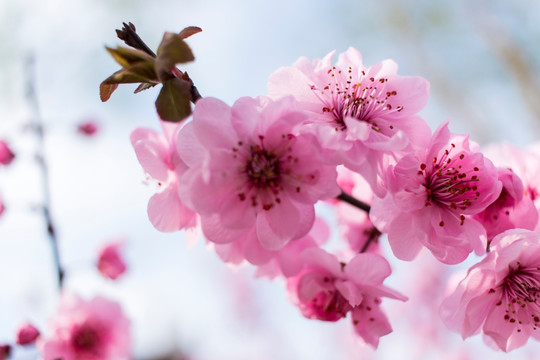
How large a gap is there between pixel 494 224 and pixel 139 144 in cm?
80

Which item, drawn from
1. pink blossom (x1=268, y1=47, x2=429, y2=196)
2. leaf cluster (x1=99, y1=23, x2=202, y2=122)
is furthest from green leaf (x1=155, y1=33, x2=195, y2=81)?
pink blossom (x1=268, y1=47, x2=429, y2=196)

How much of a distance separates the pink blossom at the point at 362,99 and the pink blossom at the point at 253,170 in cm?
7

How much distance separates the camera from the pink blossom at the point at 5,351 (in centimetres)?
143

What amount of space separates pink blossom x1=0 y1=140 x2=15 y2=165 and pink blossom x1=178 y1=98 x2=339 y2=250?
1519mm

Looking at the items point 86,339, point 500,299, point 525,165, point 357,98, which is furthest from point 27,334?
point 525,165

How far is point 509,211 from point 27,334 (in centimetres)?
142

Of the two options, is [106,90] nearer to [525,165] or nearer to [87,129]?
[525,165]

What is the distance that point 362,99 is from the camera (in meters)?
1.01

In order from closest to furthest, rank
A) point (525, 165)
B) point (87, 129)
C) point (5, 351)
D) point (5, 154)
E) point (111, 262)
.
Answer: point (525, 165), point (5, 351), point (5, 154), point (111, 262), point (87, 129)

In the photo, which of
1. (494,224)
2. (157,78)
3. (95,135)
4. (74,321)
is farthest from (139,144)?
(95,135)

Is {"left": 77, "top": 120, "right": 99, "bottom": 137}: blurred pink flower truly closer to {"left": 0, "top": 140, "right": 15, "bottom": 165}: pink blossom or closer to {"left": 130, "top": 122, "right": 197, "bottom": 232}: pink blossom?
{"left": 0, "top": 140, "right": 15, "bottom": 165}: pink blossom

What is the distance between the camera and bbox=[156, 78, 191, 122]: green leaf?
31.0 inches

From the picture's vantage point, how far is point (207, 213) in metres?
0.83

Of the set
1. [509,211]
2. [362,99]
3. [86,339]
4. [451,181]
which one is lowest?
[86,339]
